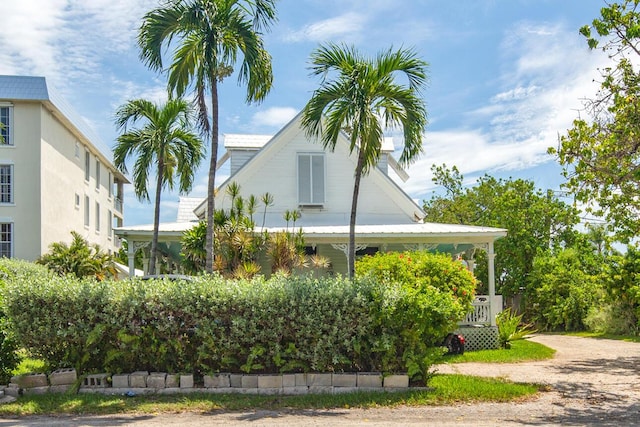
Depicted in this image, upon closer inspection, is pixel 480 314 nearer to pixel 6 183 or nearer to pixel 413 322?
pixel 413 322

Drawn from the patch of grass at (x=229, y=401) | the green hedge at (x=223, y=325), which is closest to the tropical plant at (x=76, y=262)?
the green hedge at (x=223, y=325)

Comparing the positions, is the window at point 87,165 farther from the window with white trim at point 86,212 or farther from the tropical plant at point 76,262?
the tropical plant at point 76,262

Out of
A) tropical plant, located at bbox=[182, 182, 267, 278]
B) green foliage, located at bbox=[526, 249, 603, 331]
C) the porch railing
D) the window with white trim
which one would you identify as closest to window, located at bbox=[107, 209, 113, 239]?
the window with white trim

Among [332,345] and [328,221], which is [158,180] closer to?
[328,221]

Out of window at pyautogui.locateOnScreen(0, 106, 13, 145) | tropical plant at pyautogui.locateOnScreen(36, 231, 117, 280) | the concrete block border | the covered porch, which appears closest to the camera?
the concrete block border

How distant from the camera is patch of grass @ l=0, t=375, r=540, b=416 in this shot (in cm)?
899

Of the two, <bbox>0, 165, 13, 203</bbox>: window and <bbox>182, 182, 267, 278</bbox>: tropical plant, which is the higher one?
<bbox>0, 165, 13, 203</bbox>: window

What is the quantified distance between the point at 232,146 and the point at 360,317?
606 inches

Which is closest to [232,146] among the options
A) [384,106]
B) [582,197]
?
[384,106]

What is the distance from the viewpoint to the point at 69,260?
24500 millimetres

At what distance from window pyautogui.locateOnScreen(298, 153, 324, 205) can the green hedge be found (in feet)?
37.7

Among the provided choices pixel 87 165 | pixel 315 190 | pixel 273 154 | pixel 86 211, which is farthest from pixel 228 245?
pixel 87 165

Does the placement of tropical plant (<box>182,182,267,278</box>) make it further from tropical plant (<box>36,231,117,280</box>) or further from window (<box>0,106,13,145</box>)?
window (<box>0,106,13,145</box>)

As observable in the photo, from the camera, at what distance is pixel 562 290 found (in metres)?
28.5
